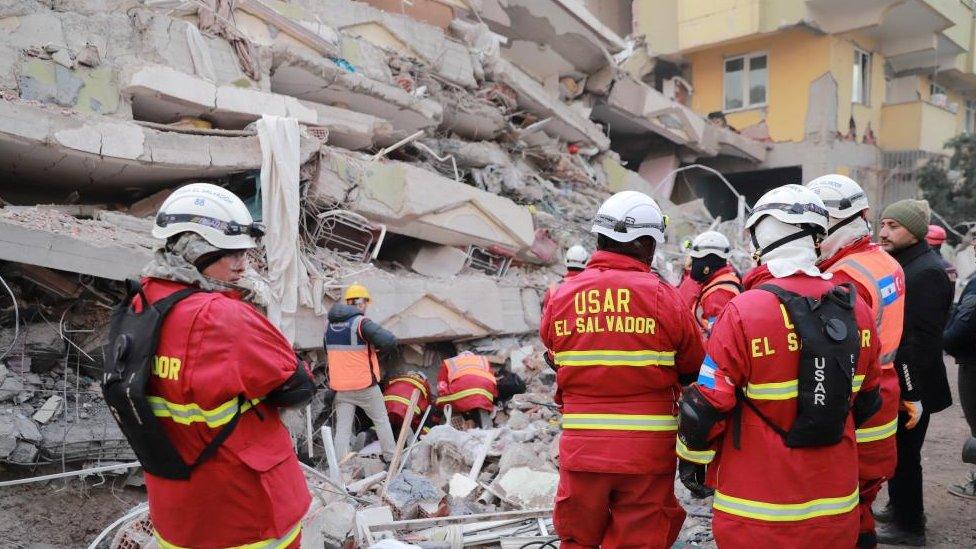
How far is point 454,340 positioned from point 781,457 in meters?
5.98

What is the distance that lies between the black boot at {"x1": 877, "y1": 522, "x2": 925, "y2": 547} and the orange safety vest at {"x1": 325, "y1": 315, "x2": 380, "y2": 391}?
388cm

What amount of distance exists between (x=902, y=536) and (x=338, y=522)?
10.4ft

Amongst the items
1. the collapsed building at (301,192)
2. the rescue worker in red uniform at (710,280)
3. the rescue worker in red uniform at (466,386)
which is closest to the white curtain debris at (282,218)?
the collapsed building at (301,192)

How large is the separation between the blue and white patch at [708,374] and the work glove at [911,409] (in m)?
1.69

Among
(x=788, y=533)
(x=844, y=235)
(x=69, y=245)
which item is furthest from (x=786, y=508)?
(x=69, y=245)

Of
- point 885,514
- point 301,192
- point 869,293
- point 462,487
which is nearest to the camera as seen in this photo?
point 869,293

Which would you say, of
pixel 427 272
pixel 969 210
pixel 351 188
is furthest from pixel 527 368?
pixel 969 210

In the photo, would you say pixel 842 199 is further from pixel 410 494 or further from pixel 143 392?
pixel 410 494

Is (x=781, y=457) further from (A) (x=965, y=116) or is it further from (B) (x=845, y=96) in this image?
(A) (x=965, y=116)

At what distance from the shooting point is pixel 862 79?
59.9ft

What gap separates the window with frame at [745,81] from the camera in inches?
720

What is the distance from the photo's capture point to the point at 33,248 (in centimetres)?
474

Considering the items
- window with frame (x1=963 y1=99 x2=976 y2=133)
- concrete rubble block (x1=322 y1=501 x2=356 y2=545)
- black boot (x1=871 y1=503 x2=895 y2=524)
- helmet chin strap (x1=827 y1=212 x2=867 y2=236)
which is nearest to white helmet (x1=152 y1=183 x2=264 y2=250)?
concrete rubble block (x1=322 y1=501 x2=356 y2=545)

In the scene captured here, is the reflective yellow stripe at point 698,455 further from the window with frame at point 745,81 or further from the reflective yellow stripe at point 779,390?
the window with frame at point 745,81
